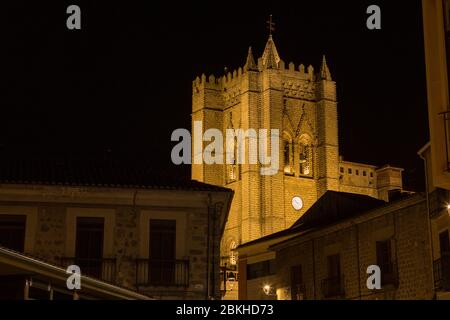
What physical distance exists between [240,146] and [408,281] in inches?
1897

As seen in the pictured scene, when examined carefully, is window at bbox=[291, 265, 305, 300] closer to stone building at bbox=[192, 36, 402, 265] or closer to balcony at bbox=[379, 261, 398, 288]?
balcony at bbox=[379, 261, 398, 288]

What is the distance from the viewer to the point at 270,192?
70.6 metres

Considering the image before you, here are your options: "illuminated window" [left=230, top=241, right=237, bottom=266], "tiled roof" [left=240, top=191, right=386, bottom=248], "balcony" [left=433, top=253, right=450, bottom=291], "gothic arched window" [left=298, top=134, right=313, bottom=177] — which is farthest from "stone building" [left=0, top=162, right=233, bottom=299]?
"gothic arched window" [left=298, top=134, right=313, bottom=177]

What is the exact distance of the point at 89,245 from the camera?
940 inches

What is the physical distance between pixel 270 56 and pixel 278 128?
739 centimetres

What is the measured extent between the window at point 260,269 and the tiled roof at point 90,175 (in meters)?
11.8

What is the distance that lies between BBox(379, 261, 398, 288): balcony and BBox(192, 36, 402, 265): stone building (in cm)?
4162

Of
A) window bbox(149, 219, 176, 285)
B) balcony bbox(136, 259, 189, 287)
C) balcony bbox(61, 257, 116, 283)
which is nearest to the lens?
balcony bbox(61, 257, 116, 283)

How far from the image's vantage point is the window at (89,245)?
23516 mm

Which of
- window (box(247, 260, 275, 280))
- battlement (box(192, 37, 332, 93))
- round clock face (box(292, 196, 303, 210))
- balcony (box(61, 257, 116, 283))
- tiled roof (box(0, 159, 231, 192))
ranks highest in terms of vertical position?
battlement (box(192, 37, 332, 93))

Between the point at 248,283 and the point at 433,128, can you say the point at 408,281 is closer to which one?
the point at 433,128

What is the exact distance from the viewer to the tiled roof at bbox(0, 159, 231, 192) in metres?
24.1

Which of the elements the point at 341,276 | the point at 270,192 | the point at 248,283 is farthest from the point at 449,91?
the point at 270,192

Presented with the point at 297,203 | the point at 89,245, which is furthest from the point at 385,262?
the point at 297,203
